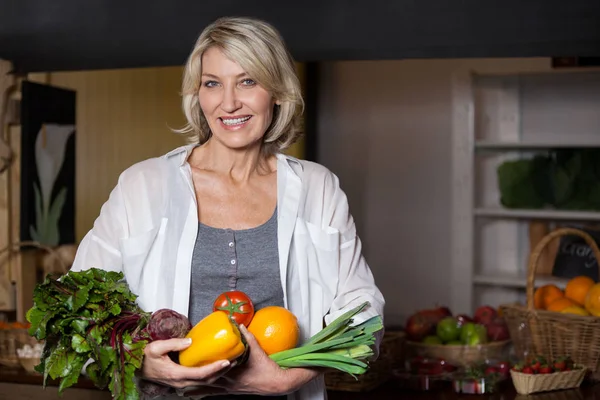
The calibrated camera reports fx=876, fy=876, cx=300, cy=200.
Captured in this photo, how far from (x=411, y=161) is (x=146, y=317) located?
146 inches

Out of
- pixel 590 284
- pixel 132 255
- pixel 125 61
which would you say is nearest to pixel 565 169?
pixel 590 284

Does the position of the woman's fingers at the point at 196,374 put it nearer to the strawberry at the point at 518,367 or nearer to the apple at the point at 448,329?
the strawberry at the point at 518,367

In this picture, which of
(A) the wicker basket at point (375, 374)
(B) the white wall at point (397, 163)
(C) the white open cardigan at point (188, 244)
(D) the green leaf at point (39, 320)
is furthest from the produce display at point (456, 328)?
(B) the white wall at point (397, 163)

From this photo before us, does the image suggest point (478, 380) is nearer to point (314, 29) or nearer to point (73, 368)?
point (314, 29)

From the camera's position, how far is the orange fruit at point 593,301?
2.89 meters

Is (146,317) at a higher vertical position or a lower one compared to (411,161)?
lower

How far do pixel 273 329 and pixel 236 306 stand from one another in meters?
0.09

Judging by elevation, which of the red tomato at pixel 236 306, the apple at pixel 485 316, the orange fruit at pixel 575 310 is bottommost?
the apple at pixel 485 316

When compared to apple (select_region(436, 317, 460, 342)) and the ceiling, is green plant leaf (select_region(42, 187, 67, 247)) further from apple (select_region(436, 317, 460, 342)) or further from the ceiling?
apple (select_region(436, 317, 460, 342))

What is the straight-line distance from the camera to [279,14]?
9.70 ft

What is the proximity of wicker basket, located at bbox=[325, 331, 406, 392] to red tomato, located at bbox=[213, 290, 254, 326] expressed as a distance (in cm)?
111

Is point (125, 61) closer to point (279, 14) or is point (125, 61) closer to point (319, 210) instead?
point (279, 14)

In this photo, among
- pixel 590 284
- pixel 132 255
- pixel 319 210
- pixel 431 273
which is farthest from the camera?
pixel 431 273

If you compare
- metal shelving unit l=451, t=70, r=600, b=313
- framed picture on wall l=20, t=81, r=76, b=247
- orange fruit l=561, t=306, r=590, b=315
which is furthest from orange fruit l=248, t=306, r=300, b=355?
metal shelving unit l=451, t=70, r=600, b=313
